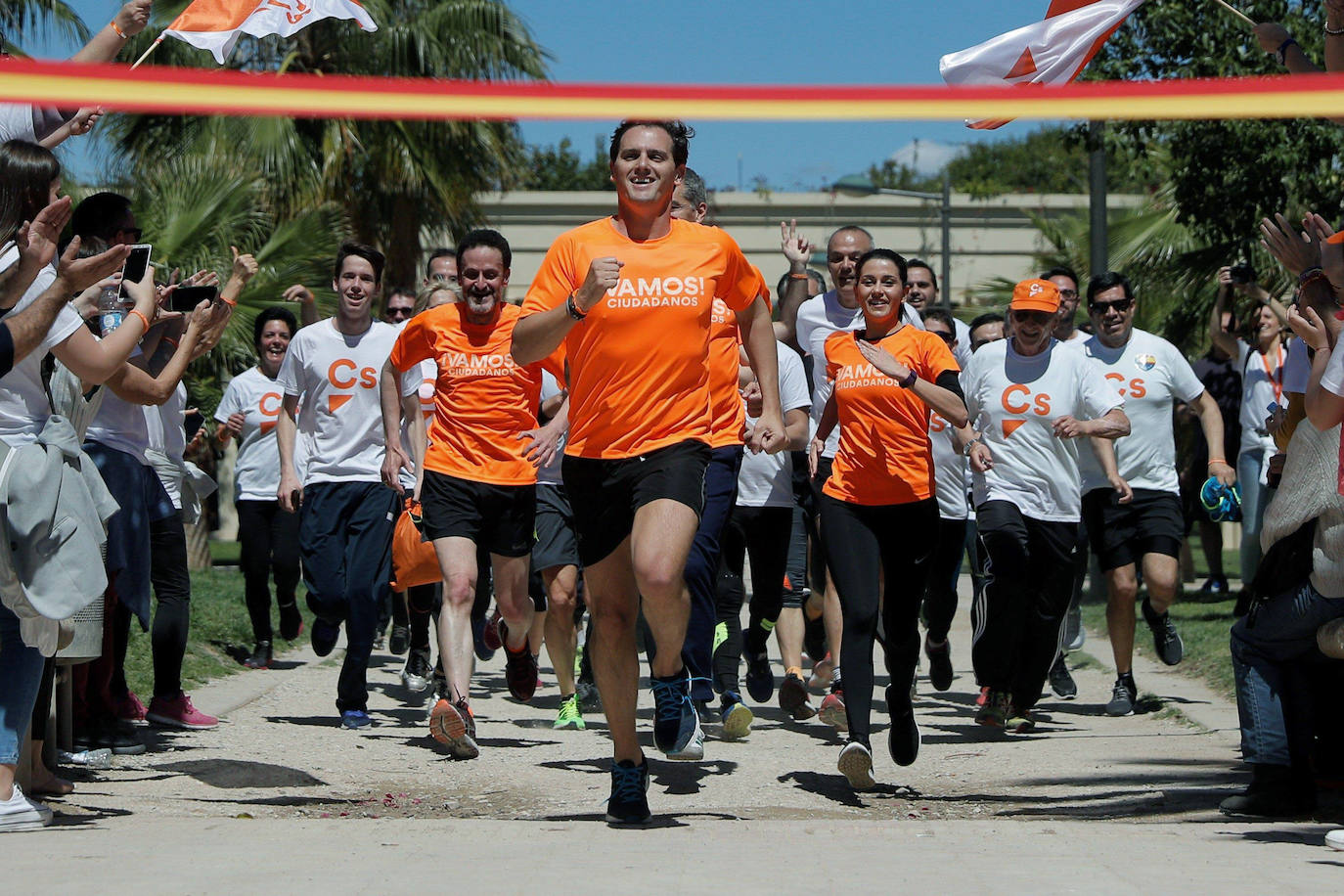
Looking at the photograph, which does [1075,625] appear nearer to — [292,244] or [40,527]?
[40,527]

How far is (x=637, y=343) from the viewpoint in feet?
18.0

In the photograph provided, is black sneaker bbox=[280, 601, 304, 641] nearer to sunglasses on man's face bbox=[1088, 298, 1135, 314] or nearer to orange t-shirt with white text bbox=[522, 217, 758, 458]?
sunglasses on man's face bbox=[1088, 298, 1135, 314]

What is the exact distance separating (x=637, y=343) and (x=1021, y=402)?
3.39 meters

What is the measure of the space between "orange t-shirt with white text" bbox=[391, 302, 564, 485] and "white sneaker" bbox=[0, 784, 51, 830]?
8.96 feet

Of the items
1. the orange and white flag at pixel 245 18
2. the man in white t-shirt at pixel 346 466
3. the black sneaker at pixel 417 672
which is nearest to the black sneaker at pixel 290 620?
the black sneaker at pixel 417 672

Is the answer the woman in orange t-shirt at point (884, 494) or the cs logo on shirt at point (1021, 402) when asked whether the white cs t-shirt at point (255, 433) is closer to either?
the cs logo on shirt at point (1021, 402)

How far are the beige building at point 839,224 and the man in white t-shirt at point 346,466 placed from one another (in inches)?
1007

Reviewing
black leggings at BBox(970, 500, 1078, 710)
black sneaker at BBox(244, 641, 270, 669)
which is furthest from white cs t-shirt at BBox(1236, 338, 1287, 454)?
black sneaker at BBox(244, 641, 270, 669)

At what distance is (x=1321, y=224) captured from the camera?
5.43m

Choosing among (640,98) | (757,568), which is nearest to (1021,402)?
(757,568)

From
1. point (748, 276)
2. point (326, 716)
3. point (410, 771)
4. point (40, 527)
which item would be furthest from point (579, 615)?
point (40, 527)

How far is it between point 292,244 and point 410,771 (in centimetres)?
1220

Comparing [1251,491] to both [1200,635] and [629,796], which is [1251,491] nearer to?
[1200,635]

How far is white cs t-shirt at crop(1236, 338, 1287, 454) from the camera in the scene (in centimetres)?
1189
